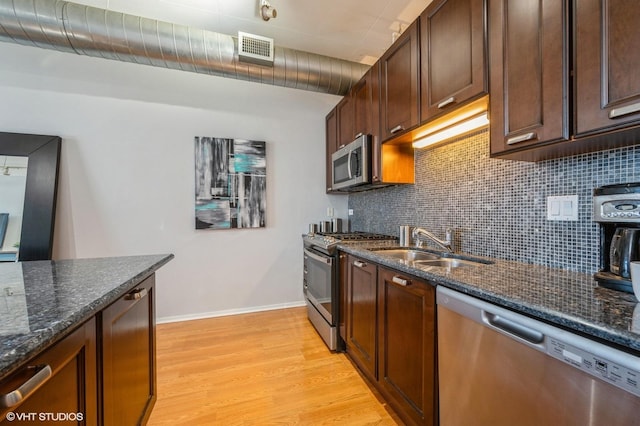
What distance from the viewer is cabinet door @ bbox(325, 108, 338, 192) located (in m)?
2.99

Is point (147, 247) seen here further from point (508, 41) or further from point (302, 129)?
point (508, 41)

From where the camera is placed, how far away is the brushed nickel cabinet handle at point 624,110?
0.76 meters

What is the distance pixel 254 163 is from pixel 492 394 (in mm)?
2822

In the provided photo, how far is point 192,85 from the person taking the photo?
2.87 metres

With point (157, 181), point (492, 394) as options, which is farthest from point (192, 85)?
point (492, 394)

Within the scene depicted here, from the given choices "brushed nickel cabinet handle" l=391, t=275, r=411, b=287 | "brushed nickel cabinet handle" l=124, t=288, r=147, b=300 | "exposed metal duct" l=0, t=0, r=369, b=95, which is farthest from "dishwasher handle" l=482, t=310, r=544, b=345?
"exposed metal duct" l=0, t=0, r=369, b=95

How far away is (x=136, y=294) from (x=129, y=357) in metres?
0.26

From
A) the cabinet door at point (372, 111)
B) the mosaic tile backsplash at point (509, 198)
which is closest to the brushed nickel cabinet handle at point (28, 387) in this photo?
the mosaic tile backsplash at point (509, 198)

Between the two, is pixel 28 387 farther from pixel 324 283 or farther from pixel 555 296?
pixel 324 283

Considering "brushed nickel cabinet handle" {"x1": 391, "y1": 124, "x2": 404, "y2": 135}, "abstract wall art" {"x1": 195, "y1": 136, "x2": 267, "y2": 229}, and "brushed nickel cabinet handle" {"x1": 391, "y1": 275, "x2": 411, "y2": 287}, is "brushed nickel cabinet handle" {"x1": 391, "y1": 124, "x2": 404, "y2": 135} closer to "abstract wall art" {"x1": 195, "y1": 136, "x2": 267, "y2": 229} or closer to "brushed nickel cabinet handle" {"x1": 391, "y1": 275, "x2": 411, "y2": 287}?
"brushed nickel cabinet handle" {"x1": 391, "y1": 275, "x2": 411, "y2": 287}

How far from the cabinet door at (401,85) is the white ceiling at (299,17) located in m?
0.48

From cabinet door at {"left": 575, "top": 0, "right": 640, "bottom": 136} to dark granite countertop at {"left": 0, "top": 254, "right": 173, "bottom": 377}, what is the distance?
5.39 ft

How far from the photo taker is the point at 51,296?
0.81m

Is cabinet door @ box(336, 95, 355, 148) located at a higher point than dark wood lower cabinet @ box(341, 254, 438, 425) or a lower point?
higher
